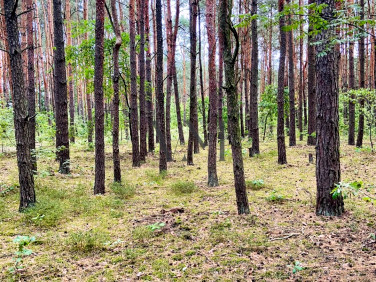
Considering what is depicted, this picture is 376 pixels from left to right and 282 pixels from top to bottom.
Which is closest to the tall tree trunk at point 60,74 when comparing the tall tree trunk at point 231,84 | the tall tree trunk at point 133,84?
the tall tree trunk at point 133,84

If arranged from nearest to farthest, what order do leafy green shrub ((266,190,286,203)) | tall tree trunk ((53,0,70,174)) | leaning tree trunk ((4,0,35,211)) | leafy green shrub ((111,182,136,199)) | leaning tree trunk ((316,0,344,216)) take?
leaning tree trunk ((316,0,344,216)), leaning tree trunk ((4,0,35,211)), leafy green shrub ((266,190,286,203)), leafy green shrub ((111,182,136,199)), tall tree trunk ((53,0,70,174))

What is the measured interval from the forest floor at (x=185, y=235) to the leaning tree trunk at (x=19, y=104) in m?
0.55

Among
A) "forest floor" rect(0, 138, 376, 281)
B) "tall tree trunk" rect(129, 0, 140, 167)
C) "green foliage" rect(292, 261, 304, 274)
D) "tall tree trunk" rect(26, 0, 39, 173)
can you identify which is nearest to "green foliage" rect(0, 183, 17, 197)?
"forest floor" rect(0, 138, 376, 281)

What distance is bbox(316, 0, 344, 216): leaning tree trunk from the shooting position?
14.4 feet

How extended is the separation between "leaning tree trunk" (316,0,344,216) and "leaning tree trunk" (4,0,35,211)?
5500 mm

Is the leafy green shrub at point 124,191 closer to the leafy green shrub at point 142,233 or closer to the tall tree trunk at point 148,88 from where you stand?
the leafy green shrub at point 142,233

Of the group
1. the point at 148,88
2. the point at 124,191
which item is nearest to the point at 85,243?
the point at 124,191

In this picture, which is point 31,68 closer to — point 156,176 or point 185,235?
point 156,176

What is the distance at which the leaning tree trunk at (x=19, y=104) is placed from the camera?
4.83m

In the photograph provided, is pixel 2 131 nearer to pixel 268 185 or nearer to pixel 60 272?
pixel 60 272

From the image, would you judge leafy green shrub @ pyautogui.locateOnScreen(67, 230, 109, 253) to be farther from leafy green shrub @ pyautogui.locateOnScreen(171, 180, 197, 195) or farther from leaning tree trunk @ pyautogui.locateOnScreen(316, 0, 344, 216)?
leaning tree trunk @ pyautogui.locateOnScreen(316, 0, 344, 216)

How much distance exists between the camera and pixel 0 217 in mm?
5078

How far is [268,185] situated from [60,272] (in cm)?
570

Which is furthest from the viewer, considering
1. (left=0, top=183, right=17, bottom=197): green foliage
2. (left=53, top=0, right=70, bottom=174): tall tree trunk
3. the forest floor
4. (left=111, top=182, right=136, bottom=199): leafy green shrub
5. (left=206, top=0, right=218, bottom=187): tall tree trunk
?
(left=53, top=0, right=70, bottom=174): tall tree trunk
